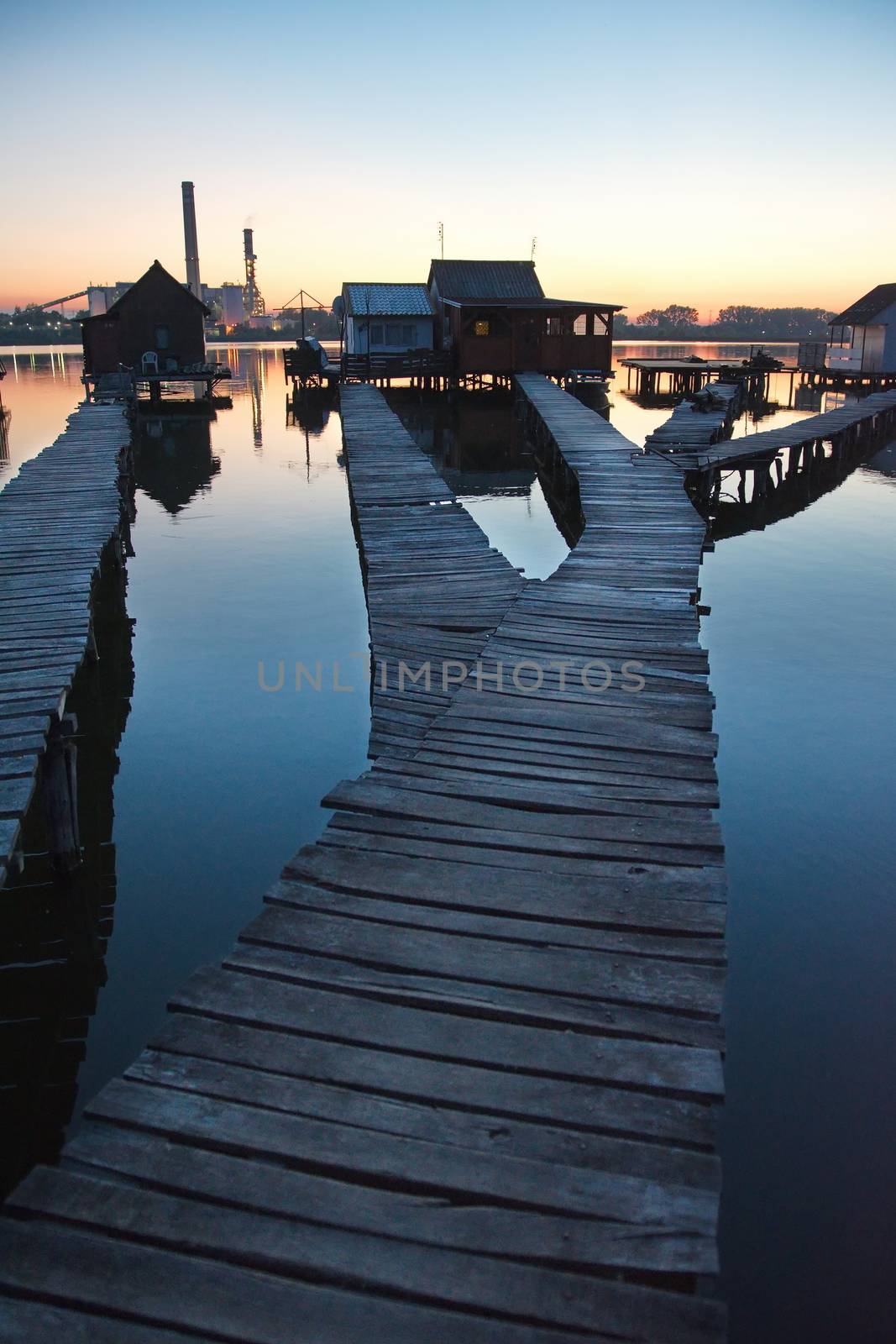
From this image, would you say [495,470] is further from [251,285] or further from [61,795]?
[251,285]

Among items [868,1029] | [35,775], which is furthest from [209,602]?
[868,1029]

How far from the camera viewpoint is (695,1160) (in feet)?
10.6

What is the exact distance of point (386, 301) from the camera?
149 feet

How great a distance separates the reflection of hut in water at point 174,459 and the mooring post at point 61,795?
52.1 feet

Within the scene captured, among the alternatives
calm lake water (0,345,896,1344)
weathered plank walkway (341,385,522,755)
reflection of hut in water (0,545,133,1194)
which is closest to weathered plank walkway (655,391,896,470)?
calm lake water (0,345,896,1344)

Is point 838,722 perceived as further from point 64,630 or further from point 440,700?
point 64,630

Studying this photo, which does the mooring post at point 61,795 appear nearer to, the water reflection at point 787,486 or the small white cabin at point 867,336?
the water reflection at point 787,486

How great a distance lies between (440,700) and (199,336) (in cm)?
3893

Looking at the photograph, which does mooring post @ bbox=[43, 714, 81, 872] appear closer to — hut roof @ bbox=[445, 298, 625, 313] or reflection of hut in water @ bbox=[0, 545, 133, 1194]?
reflection of hut in water @ bbox=[0, 545, 133, 1194]

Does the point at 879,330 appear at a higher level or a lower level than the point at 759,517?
higher

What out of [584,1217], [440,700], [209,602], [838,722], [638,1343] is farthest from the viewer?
[209,602]

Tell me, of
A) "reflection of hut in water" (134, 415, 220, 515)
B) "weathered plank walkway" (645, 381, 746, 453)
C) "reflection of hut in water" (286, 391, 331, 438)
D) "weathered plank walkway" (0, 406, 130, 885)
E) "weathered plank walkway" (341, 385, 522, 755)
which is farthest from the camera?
"reflection of hut in water" (286, 391, 331, 438)

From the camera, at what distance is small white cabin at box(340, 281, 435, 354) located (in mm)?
44469

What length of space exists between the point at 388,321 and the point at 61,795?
41.5m
